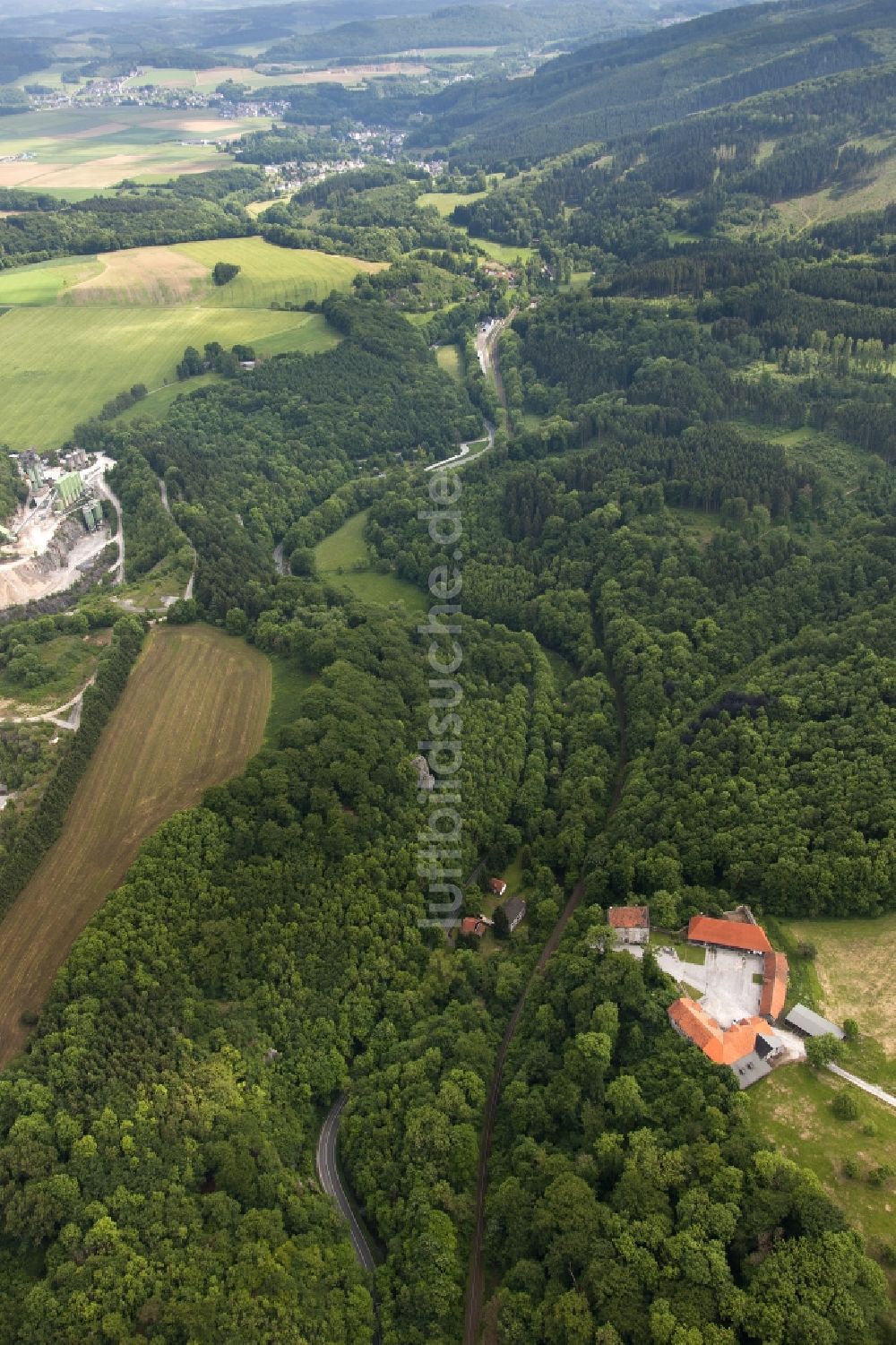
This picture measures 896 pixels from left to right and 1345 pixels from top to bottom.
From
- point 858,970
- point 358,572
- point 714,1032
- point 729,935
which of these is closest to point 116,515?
point 358,572

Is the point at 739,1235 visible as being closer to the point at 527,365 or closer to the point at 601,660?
the point at 601,660

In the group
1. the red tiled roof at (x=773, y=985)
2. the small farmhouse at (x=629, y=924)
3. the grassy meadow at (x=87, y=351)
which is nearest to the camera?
the red tiled roof at (x=773, y=985)

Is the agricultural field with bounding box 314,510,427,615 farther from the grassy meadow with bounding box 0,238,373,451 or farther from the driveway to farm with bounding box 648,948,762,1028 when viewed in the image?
the driveway to farm with bounding box 648,948,762,1028

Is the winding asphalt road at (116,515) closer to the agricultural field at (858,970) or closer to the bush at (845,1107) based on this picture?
the agricultural field at (858,970)

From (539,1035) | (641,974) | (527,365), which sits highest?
(527,365)

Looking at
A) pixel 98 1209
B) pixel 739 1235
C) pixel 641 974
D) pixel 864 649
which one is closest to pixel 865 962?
pixel 641 974

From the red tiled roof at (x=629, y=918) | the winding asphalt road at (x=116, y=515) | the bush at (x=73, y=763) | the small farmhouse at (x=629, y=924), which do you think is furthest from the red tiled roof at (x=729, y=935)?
the winding asphalt road at (x=116, y=515)
